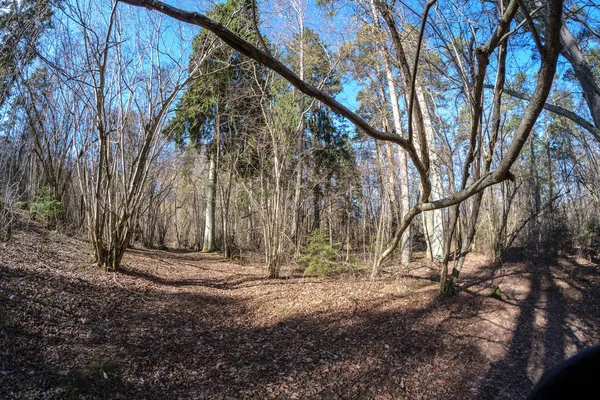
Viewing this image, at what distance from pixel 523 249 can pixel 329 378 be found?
30.0ft

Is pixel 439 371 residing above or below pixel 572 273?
below

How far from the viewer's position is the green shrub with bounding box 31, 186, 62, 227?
9039 millimetres

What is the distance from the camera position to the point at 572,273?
7.70 metres

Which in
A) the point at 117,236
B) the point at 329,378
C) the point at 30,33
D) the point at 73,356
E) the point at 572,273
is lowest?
the point at 329,378

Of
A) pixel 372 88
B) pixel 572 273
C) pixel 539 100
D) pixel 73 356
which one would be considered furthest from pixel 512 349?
pixel 372 88

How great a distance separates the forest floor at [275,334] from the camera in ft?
12.0

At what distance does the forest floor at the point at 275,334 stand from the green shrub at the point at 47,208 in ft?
4.94

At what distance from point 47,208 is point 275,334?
7587 mm

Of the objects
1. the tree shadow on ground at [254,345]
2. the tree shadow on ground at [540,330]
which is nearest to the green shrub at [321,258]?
the tree shadow on ground at [254,345]

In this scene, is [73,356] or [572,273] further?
[572,273]

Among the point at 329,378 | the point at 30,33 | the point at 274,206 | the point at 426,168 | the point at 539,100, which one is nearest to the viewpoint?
the point at 539,100

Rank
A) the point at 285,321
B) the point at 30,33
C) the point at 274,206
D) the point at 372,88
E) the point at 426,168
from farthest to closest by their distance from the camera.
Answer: the point at 372,88
the point at 274,206
the point at 30,33
the point at 285,321
the point at 426,168

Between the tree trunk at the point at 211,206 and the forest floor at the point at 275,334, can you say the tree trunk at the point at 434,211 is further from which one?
the tree trunk at the point at 211,206

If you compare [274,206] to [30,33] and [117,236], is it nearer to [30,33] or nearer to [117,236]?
[117,236]
